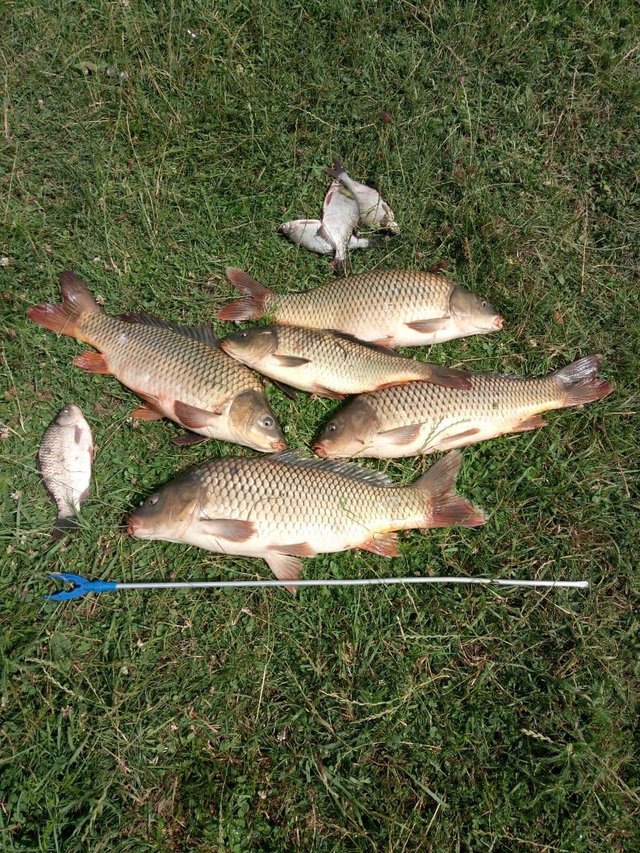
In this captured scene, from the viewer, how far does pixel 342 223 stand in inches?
134

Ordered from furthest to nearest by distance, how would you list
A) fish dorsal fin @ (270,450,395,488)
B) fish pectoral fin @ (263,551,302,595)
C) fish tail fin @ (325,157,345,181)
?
fish tail fin @ (325,157,345,181) → fish dorsal fin @ (270,450,395,488) → fish pectoral fin @ (263,551,302,595)

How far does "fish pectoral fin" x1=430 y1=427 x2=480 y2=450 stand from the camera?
2.92 m

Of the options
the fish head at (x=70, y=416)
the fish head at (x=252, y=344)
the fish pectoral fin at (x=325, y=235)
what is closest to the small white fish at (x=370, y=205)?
the fish pectoral fin at (x=325, y=235)

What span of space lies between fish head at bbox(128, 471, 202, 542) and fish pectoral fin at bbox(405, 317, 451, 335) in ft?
4.61

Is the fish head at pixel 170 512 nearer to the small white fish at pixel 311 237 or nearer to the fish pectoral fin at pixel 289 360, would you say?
the fish pectoral fin at pixel 289 360

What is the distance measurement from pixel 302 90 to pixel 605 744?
400 centimetres

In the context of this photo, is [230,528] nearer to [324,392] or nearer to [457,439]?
[324,392]

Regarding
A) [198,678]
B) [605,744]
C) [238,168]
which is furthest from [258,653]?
[238,168]

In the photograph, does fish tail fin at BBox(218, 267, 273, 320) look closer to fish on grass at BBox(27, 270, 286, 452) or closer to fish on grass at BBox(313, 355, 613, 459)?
fish on grass at BBox(27, 270, 286, 452)

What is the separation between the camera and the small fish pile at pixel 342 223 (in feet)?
11.1

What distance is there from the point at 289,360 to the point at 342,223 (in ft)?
3.40

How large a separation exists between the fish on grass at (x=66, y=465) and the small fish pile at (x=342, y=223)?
1659 millimetres

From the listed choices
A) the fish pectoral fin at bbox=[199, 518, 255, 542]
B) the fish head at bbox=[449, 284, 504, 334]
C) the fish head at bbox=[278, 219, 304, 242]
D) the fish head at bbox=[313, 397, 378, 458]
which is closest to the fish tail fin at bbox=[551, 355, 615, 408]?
the fish head at bbox=[449, 284, 504, 334]

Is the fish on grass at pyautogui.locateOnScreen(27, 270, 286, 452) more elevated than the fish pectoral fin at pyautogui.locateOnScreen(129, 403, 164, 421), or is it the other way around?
the fish on grass at pyautogui.locateOnScreen(27, 270, 286, 452)
